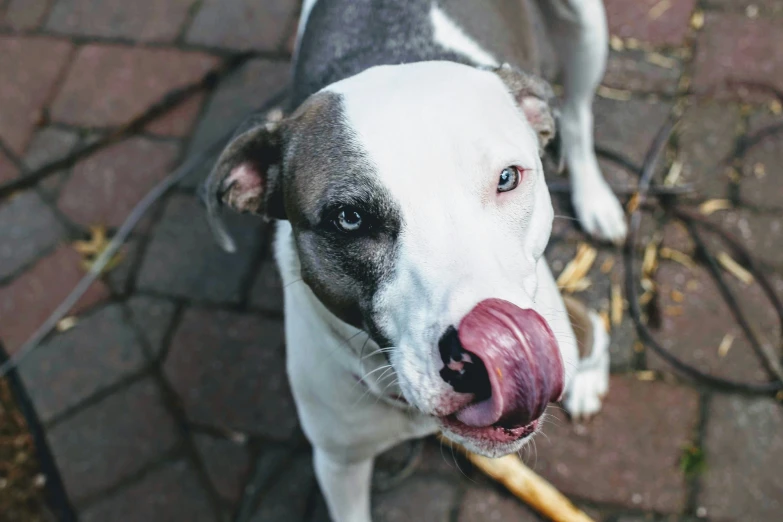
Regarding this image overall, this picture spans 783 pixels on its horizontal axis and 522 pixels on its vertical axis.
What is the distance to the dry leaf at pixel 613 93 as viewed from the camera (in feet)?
13.0

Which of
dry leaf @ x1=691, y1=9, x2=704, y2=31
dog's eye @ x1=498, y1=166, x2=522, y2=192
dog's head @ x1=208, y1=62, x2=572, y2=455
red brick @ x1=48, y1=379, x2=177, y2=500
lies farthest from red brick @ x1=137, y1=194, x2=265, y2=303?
dry leaf @ x1=691, y1=9, x2=704, y2=31

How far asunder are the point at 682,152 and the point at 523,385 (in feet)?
8.43

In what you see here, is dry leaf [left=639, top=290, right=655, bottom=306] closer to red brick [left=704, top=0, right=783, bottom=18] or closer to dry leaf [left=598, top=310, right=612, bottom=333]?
dry leaf [left=598, top=310, right=612, bottom=333]

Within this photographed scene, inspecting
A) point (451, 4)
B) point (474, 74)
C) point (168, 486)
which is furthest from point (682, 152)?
point (168, 486)

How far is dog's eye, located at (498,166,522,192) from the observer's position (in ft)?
6.28

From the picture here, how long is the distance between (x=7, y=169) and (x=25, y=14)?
1.14 m

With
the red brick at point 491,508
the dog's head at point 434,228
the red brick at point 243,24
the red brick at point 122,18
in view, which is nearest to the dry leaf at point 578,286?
the red brick at point 491,508

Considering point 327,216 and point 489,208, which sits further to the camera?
point 327,216

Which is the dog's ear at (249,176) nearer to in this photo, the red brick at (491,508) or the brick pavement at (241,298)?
the brick pavement at (241,298)

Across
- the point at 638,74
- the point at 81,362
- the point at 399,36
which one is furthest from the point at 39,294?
the point at 638,74

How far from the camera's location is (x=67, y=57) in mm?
4602

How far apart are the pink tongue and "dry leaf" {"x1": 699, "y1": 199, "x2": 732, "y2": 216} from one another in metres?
2.24

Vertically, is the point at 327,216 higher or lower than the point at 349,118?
lower

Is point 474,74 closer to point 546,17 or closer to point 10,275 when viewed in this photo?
point 546,17
